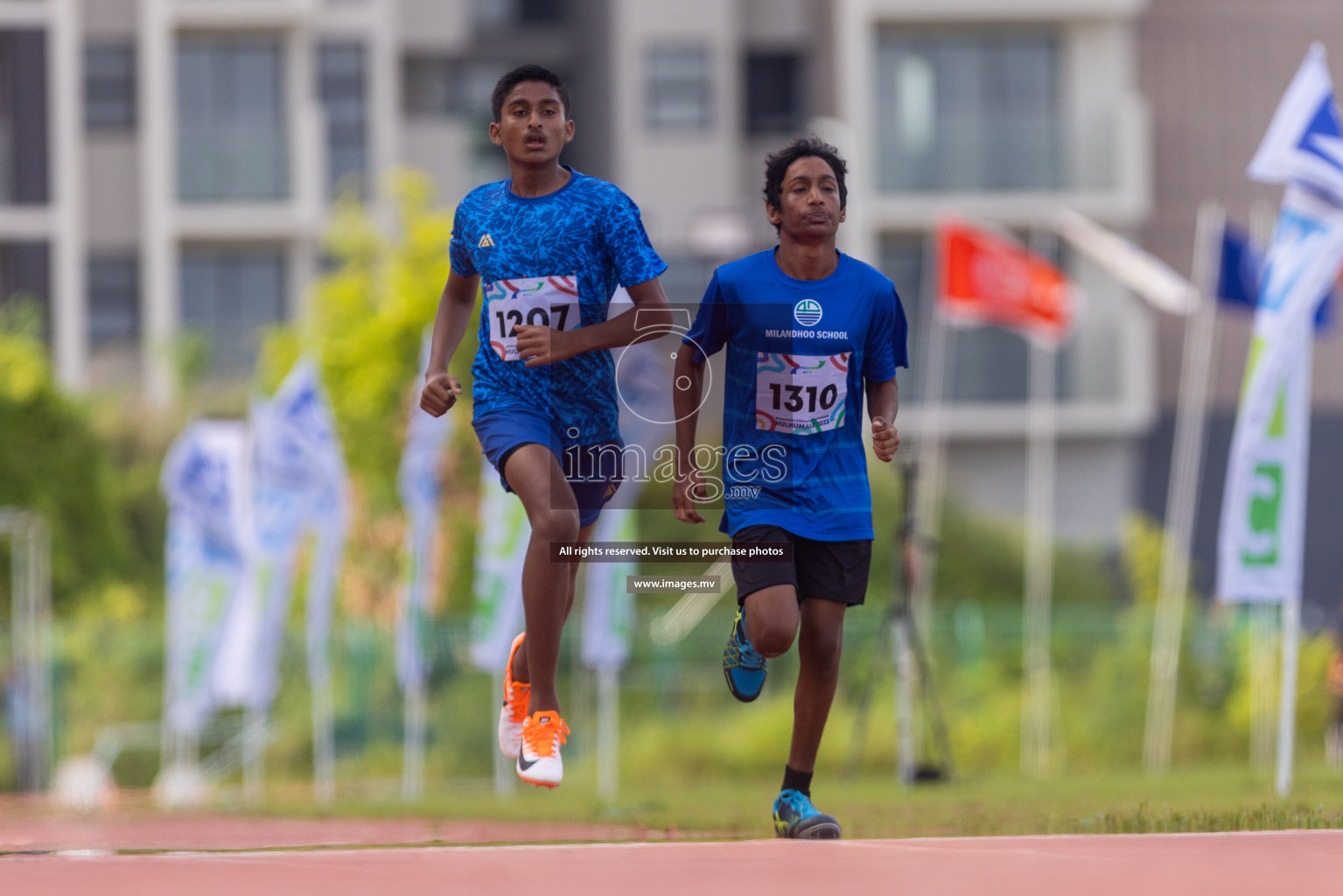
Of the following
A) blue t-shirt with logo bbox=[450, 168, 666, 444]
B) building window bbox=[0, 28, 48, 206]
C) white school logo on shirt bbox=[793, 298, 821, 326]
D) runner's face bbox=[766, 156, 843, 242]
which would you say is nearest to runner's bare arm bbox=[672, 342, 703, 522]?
blue t-shirt with logo bbox=[450, 168, 666, 444]

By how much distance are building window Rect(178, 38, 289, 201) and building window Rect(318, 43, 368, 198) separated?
871mm

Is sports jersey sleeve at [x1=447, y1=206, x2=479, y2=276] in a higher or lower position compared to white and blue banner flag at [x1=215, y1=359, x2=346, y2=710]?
higher

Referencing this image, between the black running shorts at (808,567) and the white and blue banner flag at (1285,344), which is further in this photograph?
the white and blue banner flag at (1285,344)

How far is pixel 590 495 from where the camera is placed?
23.2ft

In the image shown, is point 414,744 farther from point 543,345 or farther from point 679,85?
point 679,85

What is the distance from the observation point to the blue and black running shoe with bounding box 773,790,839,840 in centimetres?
662

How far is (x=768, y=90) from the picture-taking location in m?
37.5

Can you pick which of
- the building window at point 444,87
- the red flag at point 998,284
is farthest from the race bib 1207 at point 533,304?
the building window at point 444,87

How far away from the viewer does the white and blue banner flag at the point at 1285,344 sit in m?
12.7

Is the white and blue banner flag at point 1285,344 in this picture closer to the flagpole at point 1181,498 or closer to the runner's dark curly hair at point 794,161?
the runner's dark curly hair at point 794,161

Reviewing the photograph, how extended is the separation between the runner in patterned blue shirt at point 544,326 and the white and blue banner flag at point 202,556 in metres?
13.7

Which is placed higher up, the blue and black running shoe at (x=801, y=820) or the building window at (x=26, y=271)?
the building window at (x=26, y=271)

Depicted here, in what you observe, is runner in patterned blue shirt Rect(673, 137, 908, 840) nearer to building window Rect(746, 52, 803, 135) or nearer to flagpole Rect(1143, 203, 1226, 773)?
flagpole Rect(1143, 203, 1226, 773)

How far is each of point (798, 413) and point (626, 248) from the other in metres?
0.81
